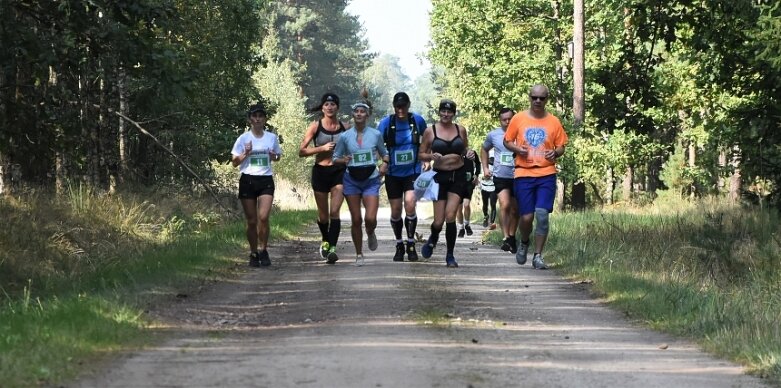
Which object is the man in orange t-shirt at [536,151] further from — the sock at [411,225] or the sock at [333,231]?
the sock at [333,231]

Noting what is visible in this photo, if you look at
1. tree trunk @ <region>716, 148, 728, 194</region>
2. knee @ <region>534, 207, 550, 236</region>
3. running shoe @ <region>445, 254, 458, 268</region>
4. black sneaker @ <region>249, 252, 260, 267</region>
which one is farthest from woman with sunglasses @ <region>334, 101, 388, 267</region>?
tree trunk @ <region>716, 148, 728, 194</region>

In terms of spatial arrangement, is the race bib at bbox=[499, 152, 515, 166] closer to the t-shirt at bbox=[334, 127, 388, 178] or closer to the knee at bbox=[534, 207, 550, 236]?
the knee at bbox=[534, 207, 550, 236]

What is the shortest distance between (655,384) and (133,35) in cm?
882

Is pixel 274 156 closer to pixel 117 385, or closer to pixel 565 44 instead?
pixel 117 385

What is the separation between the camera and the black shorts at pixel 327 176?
14.3m

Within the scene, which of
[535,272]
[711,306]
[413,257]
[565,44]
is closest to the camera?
[711,306]

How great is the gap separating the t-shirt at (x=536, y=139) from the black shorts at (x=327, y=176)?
2.28 metres

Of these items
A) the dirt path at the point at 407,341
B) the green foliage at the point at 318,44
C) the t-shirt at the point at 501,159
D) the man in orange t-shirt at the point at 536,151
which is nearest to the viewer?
the dirt path at the point at 407,341

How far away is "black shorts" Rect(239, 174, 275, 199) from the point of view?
552 inches

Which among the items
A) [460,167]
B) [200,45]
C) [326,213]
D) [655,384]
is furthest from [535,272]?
[200,45]

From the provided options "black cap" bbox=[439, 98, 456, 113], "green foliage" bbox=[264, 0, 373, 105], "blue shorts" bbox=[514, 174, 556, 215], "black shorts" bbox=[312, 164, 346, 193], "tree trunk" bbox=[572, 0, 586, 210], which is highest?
"green foliage" bbox=[264, 0, 373, 105]

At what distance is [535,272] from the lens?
13.4m

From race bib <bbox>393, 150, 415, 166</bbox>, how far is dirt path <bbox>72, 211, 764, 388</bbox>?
213 cm

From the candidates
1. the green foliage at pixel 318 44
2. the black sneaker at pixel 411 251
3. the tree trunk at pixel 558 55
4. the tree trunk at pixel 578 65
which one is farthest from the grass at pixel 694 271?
the green foliage at pixel 318 44
